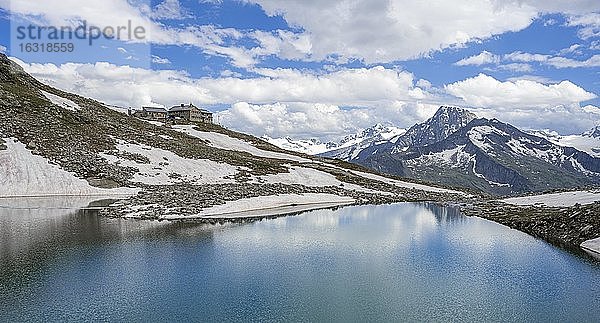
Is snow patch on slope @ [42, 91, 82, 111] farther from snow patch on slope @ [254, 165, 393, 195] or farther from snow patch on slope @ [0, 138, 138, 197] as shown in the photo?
snow patch on slope @ [254, 165, 393, 195]

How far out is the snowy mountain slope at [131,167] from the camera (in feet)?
226

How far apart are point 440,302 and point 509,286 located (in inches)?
280

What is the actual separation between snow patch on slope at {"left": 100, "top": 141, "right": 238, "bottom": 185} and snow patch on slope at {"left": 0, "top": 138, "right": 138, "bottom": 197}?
7.54 metres

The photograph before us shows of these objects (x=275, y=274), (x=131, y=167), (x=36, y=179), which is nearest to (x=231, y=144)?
(x=131, y=167)

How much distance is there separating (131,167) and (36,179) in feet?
48.0

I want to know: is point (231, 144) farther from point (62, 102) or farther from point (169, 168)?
point (169, 168)

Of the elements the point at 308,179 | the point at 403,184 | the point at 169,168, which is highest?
the point at 169,168

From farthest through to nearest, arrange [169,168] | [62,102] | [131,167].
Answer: [62,102] → [169,168] → [131,167]

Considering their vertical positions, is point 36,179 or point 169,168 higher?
point 169,168

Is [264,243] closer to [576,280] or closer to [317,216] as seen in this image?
[317,216]

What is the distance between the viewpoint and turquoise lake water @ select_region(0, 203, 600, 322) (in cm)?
2622

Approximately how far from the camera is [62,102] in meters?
111

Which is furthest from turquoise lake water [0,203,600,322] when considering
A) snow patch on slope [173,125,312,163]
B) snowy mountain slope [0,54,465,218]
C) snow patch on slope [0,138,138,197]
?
snow patch on slope [173,125,312,163]

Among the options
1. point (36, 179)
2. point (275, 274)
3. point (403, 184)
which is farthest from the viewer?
point (403, 184)
